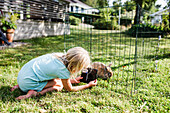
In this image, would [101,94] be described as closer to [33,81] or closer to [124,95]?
[124,95]

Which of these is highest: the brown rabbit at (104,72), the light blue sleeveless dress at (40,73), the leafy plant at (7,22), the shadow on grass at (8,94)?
the leafy plant at (7,22)

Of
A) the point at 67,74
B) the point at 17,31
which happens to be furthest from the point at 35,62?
the point at 17,31

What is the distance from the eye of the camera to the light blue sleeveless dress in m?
1.95

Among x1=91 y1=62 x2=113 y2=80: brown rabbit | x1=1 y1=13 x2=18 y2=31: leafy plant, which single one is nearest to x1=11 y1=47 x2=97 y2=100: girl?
x1=91 y1=62 x2=113 y2=80: brown rabbit

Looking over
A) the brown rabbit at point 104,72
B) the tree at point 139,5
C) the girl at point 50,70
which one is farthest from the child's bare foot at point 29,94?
the tree at point 139,5

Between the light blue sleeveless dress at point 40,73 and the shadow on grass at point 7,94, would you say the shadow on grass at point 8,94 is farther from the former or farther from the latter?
the light blue sleeveless dress at point 40,73

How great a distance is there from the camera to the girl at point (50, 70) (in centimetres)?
191

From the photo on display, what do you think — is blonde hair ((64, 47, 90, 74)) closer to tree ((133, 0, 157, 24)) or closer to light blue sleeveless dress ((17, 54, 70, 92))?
light blue sleeveless dress ((17, 54, 70, 92))

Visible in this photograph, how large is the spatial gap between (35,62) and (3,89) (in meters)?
0.64

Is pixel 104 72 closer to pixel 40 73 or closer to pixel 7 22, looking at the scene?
pixel 40 73

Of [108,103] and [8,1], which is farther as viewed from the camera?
[8,1]

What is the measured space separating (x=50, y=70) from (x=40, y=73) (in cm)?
16

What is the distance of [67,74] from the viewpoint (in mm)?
1943

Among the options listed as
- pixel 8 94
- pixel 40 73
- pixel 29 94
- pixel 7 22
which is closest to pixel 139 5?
pixel 40 73
